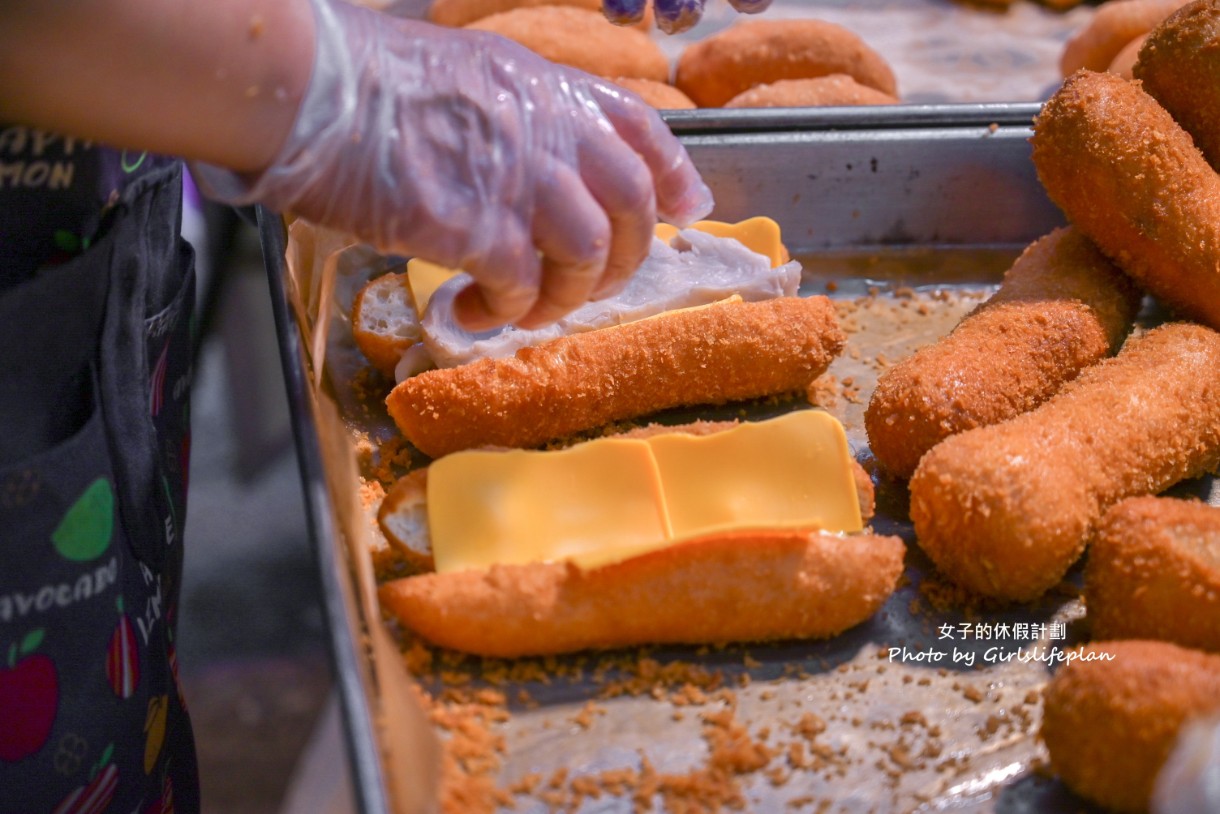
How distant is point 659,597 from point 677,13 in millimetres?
1107

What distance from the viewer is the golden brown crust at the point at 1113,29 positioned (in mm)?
2910

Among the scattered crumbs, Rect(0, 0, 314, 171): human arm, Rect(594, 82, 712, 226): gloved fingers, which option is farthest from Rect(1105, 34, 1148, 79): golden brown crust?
Rect(0, 0, 314, 171): human arm

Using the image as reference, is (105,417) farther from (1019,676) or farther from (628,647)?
(1019,676)

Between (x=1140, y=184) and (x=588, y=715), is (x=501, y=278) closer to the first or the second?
(x=588, y=715)

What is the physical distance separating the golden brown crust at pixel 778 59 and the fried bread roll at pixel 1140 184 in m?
0.95

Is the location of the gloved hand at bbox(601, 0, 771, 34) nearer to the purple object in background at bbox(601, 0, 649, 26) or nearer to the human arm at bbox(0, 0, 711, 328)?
the purple object in background at bbox(601, 0, 649, 26)

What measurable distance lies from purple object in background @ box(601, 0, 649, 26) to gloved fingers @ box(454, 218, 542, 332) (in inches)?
31.3

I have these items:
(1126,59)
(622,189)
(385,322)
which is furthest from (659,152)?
(1126,59)

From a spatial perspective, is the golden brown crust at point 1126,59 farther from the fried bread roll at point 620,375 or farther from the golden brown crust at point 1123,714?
the golden brown crust at point 1123,714

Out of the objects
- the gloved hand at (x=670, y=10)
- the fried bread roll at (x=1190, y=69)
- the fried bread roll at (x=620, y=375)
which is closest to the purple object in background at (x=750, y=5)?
the gloved hand at (x=670, y=10)

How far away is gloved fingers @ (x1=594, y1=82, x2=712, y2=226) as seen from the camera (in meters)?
1.46

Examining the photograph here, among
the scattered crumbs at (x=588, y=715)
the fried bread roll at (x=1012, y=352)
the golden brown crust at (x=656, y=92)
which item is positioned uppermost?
the golden brown crust at (x=656, y=92)

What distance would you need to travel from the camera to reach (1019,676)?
1.56 meters

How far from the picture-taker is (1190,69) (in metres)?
2.04
